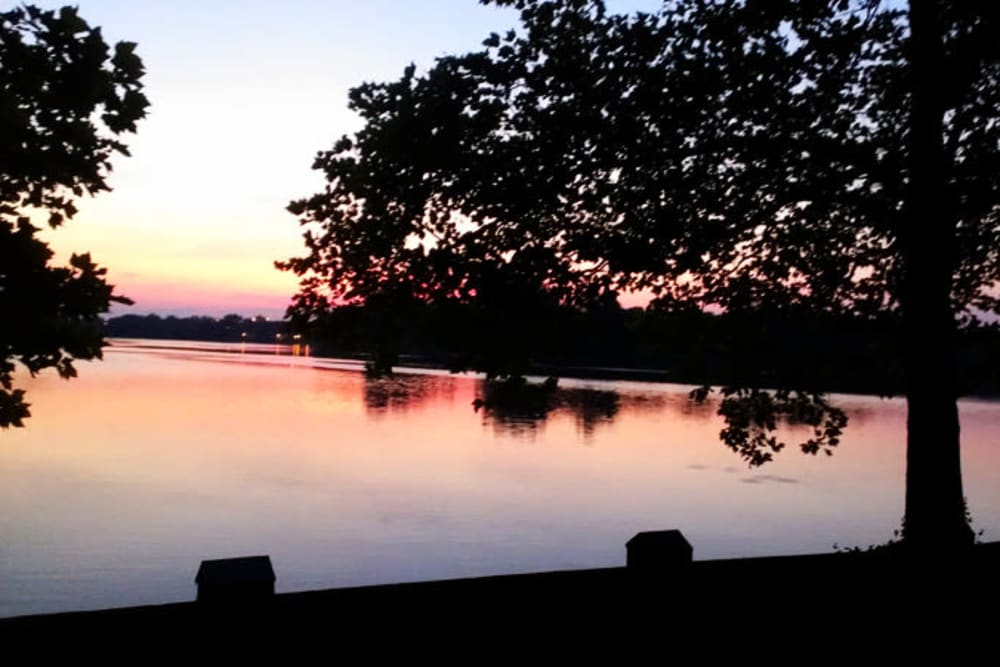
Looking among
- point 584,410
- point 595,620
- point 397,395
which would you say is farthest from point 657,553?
point 397,395

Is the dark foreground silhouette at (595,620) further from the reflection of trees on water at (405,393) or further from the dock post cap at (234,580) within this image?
the reflection of trees on water at (405,393)

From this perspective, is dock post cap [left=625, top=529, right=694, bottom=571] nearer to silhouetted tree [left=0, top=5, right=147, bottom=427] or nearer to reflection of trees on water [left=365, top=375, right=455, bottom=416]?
silhouetted tree [left=0, top=5, right=147, bottom=427]

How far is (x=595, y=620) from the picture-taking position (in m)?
9.64

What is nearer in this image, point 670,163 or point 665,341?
point 670,163

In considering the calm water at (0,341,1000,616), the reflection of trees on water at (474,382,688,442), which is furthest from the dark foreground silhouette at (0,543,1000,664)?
the reflection of trees on water at (474,382,688,442)

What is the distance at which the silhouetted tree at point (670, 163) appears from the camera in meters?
12.2

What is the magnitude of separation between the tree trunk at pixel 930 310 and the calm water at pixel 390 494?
1881 centimetres

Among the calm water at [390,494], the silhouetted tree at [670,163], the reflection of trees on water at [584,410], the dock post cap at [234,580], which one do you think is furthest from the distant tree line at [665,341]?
Answer: the reflection of trees on water at [584,410]

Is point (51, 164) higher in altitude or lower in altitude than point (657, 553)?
higher

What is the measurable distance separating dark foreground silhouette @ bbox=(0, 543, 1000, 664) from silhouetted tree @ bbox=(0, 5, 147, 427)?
2.68 meters

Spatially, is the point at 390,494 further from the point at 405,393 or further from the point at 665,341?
the point at 405,393

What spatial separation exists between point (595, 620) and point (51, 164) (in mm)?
7833

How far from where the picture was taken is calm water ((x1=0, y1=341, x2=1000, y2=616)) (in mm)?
30234

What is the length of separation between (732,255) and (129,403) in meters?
82.9
